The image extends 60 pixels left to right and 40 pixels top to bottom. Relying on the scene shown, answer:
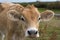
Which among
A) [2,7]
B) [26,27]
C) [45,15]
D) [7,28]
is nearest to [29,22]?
[26,27]

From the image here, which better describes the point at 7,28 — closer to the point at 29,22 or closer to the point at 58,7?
the point at 29,22

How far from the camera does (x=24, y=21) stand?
22.4 ft

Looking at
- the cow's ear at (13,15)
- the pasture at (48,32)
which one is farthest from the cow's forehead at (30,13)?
the pasture at (48,32)

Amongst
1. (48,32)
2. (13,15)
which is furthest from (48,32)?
(13,15)

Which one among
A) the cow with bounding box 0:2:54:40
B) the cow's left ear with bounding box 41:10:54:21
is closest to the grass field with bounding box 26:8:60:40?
the cow's left ear with bounding box 41:10:54:21

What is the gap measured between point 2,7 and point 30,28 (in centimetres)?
267

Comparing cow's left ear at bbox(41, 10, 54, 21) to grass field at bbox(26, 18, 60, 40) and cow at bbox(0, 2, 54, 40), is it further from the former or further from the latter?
grass field at bbox(26, 18, 60, 40)

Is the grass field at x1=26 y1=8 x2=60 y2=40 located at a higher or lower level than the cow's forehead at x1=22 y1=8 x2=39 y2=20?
lower

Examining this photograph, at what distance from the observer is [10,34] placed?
7.68 m

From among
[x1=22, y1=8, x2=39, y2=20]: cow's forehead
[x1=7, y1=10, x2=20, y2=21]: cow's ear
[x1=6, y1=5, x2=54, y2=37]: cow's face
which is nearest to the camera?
[x1=6, y1=5, x2=54, y2=37]: cow's face

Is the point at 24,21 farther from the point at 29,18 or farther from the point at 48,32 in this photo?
A: the point at 48,32

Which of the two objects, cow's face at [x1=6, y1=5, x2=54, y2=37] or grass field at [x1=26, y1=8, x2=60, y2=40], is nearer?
cow's face at [x1=6, y1=5, x2=54, y2=37]

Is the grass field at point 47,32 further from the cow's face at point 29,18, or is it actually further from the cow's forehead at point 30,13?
the cow's forehead at point 30,13

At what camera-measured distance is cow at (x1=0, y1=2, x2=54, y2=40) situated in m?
6.47
